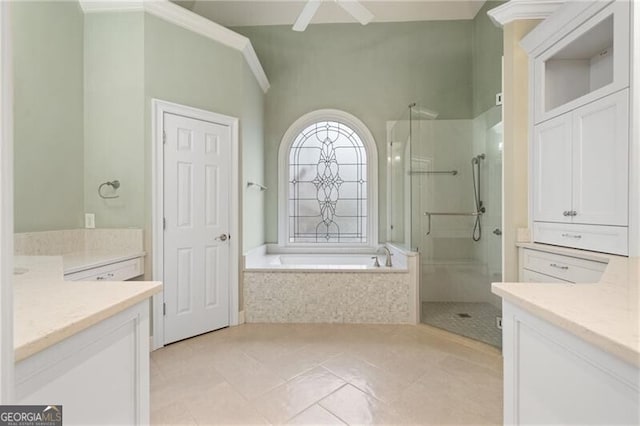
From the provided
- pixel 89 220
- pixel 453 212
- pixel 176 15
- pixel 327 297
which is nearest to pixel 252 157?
pixel 176 15

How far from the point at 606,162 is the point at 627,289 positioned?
990 millimetres

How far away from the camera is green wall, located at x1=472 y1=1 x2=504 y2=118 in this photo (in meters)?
2.64

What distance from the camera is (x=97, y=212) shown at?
232 centimetres

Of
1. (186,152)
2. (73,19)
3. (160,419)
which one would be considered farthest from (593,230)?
(73,19)

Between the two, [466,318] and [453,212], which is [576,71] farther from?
[466,318]

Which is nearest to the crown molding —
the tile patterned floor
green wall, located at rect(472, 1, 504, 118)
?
green wall, located at rect(472, 1, 504, 118)

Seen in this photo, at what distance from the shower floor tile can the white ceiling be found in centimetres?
350

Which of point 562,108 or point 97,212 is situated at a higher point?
point 562,108

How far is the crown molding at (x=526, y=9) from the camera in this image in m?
2.07

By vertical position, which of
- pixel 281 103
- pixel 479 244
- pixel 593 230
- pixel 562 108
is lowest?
pixel 479 244

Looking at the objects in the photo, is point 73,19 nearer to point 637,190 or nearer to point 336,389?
point 336,389

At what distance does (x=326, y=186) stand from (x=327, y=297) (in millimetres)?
1628

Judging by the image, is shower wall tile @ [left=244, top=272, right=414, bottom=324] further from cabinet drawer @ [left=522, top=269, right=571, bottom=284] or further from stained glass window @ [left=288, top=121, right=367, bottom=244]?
stained glass window @ [left=288, top=121, right=367, bottom=244]

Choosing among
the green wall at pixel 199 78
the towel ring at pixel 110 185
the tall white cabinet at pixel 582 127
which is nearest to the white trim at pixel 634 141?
the tall white cabinet at pixel 582 127
